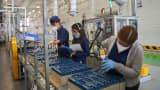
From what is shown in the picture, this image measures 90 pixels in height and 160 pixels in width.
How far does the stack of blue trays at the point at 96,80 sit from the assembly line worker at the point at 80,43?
861 millimetres

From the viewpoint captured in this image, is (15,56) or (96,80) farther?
(15,56)

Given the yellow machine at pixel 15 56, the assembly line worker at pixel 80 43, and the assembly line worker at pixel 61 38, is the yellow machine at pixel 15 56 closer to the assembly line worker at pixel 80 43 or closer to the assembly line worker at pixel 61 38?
the assembly line worker at pixel 61 38

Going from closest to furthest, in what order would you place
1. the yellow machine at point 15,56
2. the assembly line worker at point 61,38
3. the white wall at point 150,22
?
the assembly line worker at point 61,38
the yellow machine at point 15,56
the white wall at point 150,22

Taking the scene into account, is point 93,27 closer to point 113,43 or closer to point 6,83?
point 113,43

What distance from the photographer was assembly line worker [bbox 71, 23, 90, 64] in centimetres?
219

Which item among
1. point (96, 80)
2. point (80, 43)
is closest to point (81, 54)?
point (80, 43)

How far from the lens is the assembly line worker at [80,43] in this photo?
2189 millimetres

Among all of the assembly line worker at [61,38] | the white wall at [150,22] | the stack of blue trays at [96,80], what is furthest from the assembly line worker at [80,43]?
the white wall at [150,22]

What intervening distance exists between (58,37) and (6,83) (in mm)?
Answer: 2880

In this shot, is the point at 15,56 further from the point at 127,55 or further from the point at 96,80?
the point at 127,55

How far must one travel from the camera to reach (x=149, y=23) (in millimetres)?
5359

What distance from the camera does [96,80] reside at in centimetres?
124

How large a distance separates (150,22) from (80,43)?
421cm

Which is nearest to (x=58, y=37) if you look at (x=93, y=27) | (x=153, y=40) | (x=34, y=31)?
(x=34, y=31)
